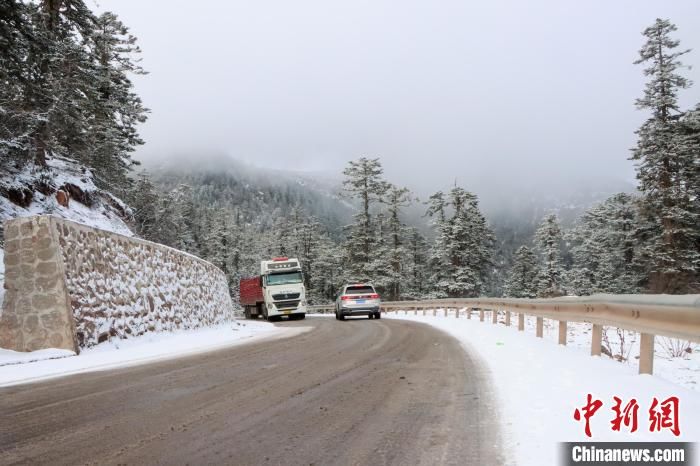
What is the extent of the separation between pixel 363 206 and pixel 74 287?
44.5 meters

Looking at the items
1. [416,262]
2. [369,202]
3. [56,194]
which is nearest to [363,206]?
[369,202]

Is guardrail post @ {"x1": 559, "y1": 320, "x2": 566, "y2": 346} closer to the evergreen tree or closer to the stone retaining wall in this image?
the stone retaining wall

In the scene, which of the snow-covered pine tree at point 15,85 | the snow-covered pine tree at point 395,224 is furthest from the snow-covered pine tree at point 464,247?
the snow-covered pine tree at point 15,85

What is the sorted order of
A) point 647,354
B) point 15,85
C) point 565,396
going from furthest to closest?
point 15,85 < point 647,354 < point 565,396

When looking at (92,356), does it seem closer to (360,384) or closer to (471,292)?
(360,384)

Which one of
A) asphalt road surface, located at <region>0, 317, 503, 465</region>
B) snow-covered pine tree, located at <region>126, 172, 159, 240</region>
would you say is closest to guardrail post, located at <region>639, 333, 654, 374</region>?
asphalt road surface, located at <region>0, 317, 503, 465</region>

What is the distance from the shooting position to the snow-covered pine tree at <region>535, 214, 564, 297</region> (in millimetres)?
54938

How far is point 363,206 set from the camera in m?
53.7

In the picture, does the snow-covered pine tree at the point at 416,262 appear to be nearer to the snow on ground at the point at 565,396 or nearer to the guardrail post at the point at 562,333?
the guardrail post at the point at 562,333

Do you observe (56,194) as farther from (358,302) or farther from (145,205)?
(145,205)

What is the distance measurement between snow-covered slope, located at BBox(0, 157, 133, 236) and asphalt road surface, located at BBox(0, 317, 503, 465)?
421 inches

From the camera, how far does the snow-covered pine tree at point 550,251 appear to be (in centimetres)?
5494

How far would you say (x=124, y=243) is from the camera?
1268cm

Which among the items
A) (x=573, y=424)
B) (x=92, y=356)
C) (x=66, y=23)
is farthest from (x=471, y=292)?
(x=573, y=424)
